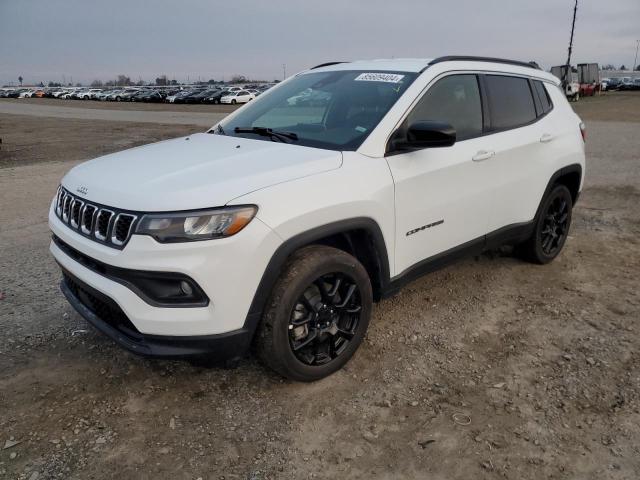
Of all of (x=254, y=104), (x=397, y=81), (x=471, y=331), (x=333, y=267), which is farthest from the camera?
(x=254, y=104)

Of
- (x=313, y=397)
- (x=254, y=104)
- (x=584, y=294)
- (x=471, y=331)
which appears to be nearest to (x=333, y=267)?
(x=313, y=397)

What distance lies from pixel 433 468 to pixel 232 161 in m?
1.87

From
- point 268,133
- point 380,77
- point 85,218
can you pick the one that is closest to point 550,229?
point 380,77

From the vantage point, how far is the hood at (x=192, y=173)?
2473 millimetres

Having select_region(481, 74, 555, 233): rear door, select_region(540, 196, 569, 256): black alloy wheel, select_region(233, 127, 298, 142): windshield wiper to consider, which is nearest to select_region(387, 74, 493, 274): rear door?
select_region(481, 74, 555, 233): rear door

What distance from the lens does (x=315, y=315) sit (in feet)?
9.55

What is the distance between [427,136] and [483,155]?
870mm

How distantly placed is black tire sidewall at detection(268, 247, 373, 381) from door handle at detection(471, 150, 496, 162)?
128 cm

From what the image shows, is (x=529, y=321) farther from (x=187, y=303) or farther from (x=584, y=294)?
(x=187, y=303)

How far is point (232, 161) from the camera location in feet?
9.39

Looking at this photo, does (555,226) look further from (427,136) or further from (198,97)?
(198,97)

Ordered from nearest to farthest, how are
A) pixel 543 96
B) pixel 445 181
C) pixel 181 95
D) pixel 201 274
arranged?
pixel 201 274
pixel 445 181
pixel 543 96
pixel 181 95

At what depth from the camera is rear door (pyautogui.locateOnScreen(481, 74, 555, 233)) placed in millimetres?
3939

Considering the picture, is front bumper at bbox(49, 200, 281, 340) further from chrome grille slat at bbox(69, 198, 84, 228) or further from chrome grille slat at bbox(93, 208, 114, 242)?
chrome grille slat at bbox(69, 198, 84, 228)
